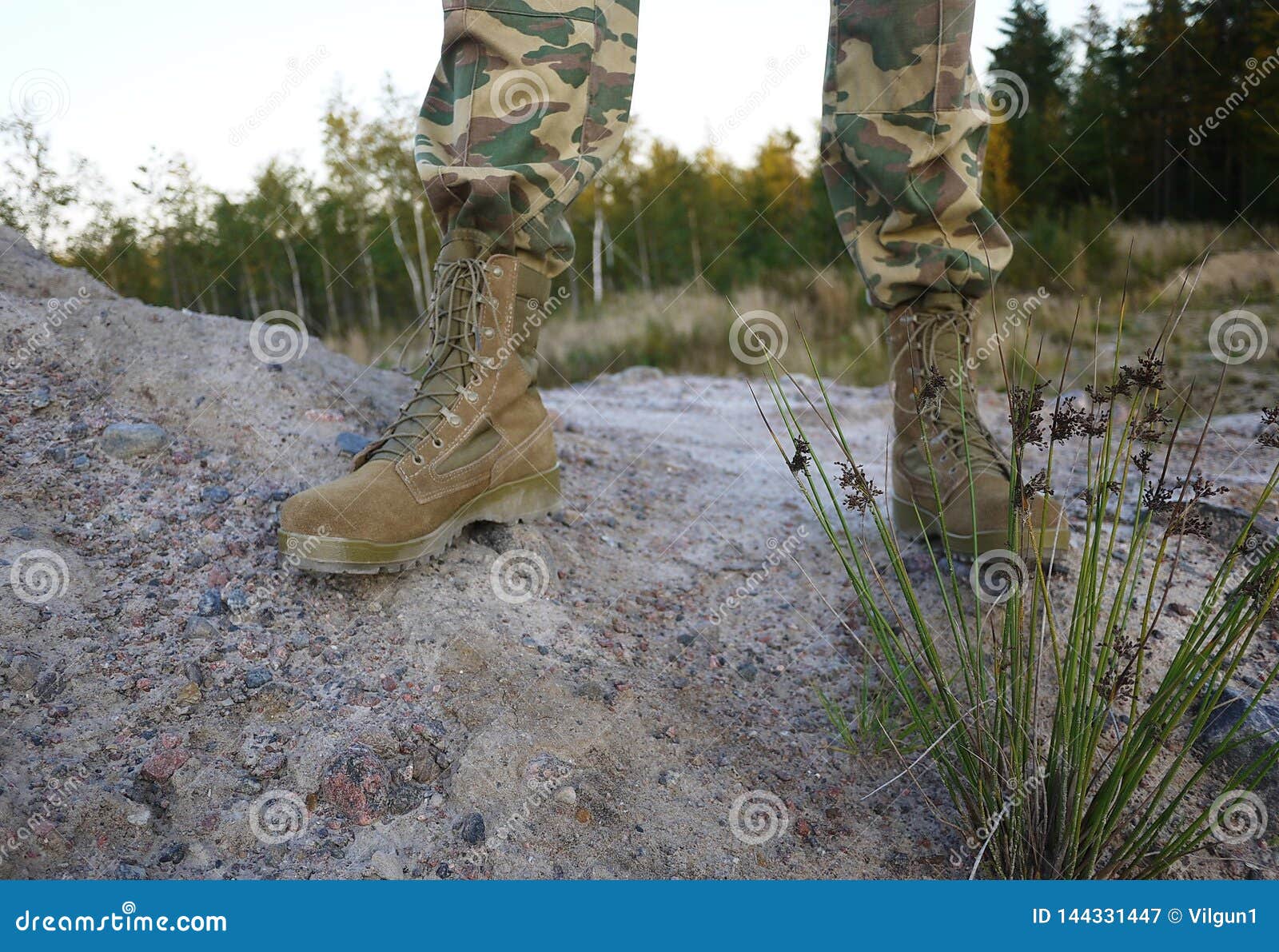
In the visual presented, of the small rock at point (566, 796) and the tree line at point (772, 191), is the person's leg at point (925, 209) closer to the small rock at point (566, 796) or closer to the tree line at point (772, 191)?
the small rock at point (566, 796)

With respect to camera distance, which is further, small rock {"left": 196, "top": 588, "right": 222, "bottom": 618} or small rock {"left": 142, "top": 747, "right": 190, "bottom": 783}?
small rock {"left": 196, "top": 588, "right": 222, "bottom": 618}

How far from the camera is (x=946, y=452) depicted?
172 cm

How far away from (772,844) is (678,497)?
126 cm

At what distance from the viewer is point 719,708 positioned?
1.55m

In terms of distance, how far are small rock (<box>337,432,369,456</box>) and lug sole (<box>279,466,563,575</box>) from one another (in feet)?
1.36

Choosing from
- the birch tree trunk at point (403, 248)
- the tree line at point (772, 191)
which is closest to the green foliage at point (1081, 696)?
the tree line at point (772, 191)

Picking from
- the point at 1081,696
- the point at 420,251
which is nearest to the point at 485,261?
the point at 1081,696

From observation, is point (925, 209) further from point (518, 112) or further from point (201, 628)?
point (201, 628)

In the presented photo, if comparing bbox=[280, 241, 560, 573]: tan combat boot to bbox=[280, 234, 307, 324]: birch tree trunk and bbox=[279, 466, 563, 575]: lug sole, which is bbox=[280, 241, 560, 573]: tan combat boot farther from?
bbox=[280, 234, 307, 324]: birch tree trunk

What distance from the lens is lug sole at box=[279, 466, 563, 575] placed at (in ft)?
5.10

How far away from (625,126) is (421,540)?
3.18ft

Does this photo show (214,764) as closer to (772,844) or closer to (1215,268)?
(772,844)

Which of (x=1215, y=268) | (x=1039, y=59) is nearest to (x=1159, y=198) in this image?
(x=1039, y=59)

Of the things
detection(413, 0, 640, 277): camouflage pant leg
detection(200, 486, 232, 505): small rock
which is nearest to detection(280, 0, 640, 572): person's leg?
detection(413, 0, 640, 277): camouflage pant leg
